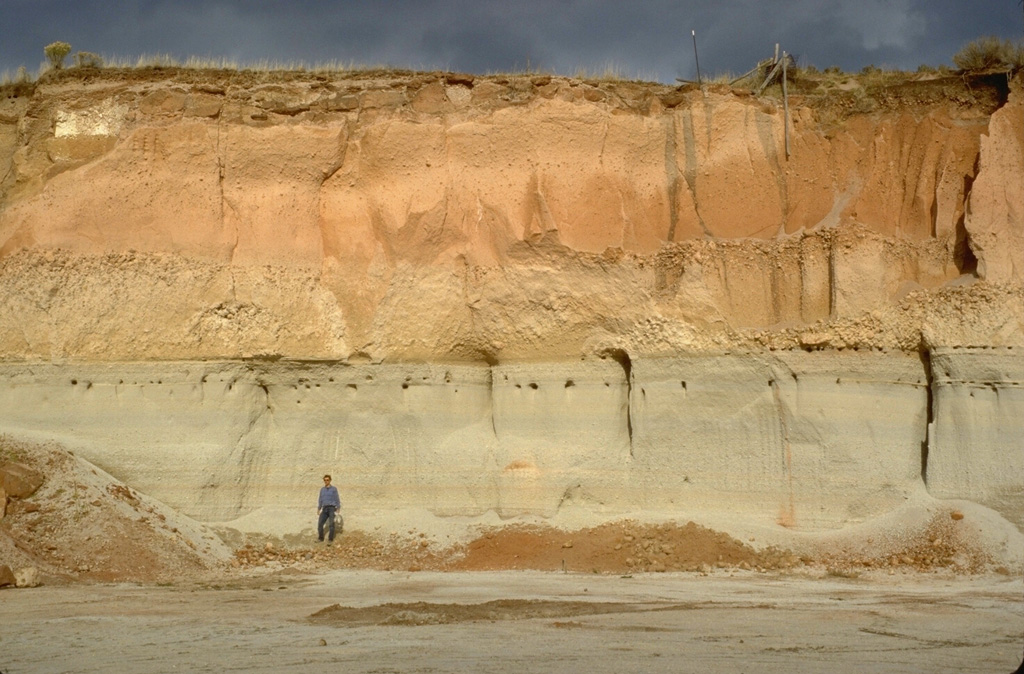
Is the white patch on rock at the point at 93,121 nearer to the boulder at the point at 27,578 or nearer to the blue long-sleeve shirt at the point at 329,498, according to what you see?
the blue long-sleeve shirt at the point at 329,498

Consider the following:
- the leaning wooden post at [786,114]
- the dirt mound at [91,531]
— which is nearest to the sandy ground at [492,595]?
the dirt mound at [91,531]

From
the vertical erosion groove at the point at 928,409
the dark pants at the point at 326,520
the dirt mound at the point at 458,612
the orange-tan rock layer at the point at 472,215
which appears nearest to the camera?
the dirt mound at the point at 458,612

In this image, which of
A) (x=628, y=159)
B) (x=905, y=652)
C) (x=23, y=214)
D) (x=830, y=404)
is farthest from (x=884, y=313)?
(x=23, y=214)

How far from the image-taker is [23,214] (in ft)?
56.1

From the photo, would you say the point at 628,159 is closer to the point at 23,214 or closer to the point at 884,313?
the point at 884,313

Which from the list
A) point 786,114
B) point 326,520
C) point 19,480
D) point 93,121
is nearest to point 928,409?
point 786,114

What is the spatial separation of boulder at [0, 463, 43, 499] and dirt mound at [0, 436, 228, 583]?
0.26 feet

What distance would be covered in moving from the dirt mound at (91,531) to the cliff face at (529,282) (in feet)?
2.02

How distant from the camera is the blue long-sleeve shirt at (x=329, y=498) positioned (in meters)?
15.1

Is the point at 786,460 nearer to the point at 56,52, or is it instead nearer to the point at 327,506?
the point at 327,506

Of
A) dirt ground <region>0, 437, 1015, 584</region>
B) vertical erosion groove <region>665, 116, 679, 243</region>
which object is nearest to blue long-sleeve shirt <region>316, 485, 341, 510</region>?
dirt ground <region>0, 437, 1015, 584</region>

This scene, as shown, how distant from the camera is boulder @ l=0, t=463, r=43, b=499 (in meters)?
14.3

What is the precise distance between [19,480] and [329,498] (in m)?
3.92

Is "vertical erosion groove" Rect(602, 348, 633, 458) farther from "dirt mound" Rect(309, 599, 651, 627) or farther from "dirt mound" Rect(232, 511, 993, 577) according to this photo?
"dirt mound" Rect(309, 599, 651, 627)
